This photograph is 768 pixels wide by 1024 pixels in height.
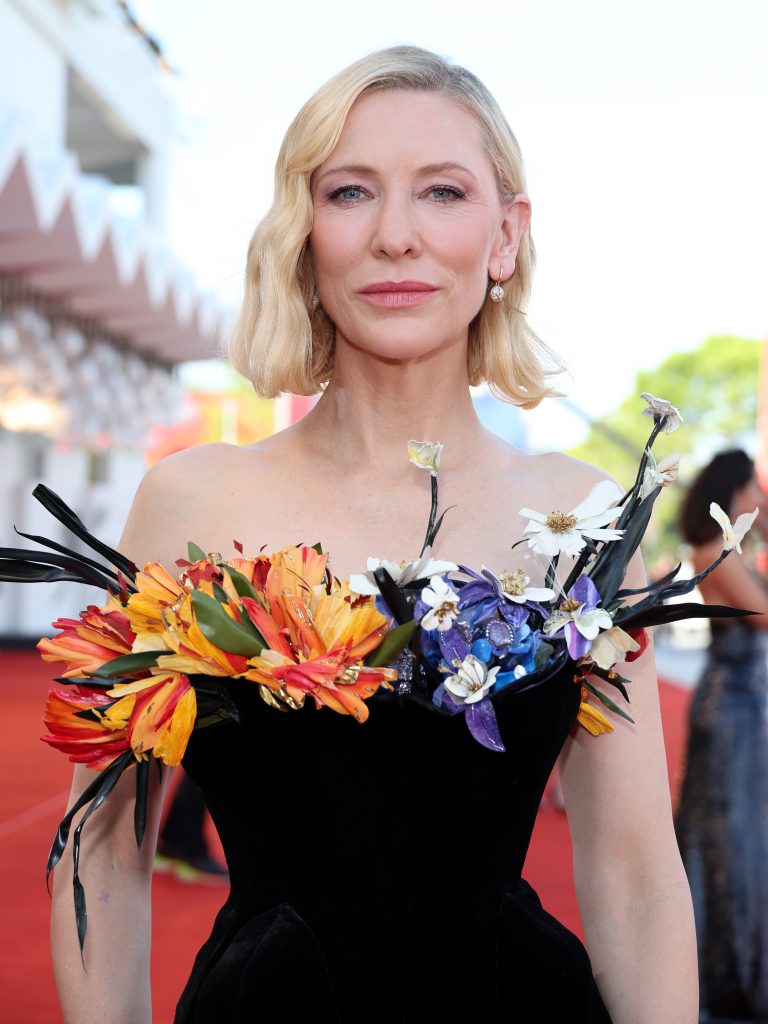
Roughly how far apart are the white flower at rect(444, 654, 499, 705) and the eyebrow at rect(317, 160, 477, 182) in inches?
26.0

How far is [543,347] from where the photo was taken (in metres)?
1.82

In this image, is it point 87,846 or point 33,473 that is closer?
point 87,846

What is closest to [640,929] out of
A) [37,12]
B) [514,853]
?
[514,853]

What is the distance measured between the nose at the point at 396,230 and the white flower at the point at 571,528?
380 millimetres

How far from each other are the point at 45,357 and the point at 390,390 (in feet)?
36.0

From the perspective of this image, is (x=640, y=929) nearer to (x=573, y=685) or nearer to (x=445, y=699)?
(x=573, y=685)

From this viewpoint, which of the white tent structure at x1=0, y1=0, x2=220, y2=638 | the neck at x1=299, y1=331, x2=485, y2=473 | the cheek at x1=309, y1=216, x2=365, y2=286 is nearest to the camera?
the cheek at x1=309, y1=216, x2=365, y2=286

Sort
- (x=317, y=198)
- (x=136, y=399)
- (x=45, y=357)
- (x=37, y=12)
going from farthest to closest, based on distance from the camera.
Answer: (x=136, y=399) → (x=37, y=12) → (x=45, y=357) → (x=317, y=198)

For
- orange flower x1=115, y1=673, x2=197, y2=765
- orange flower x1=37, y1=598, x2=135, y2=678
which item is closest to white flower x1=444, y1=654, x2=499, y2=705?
orange flower x1=115, y1=673, x2=197, y2=765

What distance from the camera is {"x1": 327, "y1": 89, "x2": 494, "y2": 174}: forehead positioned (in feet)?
5.06

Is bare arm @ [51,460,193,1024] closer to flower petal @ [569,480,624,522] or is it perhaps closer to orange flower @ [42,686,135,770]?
orange flower @ [42,686,135,770]

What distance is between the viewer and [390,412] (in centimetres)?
165

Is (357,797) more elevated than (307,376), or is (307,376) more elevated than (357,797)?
(307,376)

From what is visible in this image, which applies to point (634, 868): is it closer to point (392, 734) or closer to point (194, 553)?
point (392, 734)
